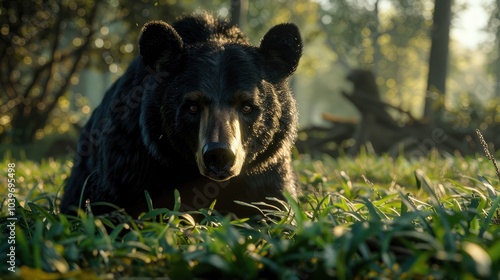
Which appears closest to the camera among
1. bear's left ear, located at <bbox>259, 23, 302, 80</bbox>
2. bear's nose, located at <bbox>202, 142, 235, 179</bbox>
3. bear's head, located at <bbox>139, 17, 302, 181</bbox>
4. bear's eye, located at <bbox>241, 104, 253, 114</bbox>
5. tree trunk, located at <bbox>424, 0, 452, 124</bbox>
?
bear's nose, located at <bbox>202, 142, 235, 179</bbox>

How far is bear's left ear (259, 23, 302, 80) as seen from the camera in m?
4.25

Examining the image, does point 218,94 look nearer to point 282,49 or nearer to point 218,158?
point 218,158

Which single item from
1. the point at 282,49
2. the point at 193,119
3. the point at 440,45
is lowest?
the point at 193,119

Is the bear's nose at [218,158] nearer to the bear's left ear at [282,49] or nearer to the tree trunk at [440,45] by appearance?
the bear's left ear at [282,49]

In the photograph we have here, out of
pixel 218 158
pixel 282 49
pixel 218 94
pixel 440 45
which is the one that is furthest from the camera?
pixel 440 45

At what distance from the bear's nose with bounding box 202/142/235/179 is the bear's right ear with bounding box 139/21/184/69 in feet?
3.57

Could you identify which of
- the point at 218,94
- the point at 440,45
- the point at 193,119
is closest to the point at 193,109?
the point at 193,119

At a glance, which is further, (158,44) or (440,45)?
(440,45)

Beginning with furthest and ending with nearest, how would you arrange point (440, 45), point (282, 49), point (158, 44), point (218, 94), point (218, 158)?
point (440, 45), point (282, 49), point (158, 44), point (218, 94), point (218, 158)

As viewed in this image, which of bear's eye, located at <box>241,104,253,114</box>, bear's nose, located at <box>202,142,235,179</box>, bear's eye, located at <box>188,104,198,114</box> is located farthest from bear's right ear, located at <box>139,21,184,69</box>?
bear's nose, located at <box>202,142,235,179</box>

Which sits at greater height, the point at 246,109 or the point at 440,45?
the point at 440,45

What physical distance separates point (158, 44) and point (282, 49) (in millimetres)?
989

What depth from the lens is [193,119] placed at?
375cm

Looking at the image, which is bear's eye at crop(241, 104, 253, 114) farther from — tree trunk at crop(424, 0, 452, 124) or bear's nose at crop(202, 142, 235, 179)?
tree trunk at crop(424, 0, 452, 124)
